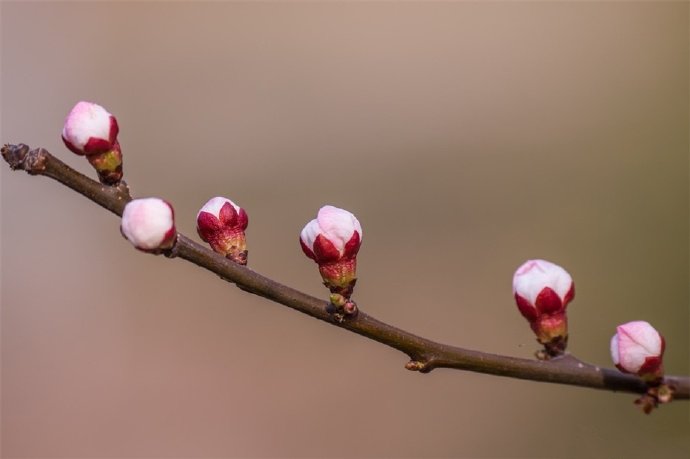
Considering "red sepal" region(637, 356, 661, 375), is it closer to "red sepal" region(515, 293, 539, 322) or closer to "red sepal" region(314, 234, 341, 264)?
"red sepal" region(515, 293, 539, 322)

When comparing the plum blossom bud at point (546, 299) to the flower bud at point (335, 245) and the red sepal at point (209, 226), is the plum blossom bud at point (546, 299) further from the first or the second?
the red sepal at point (209, 226)

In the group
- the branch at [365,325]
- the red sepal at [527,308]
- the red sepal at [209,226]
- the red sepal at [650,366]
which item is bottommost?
the branch at [365,325]

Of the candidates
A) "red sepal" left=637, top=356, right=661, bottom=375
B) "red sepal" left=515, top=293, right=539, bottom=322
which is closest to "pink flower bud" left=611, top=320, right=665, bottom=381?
"red sepal" left=637, top=356, right=661, bottom=375

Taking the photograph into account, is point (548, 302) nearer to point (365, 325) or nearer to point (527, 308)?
point (527, 308)

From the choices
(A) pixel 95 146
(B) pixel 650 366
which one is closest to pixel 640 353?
(B) pixel 650 366

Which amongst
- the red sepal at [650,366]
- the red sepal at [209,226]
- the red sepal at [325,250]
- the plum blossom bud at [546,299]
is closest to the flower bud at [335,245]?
the red sepal at [325,250]
